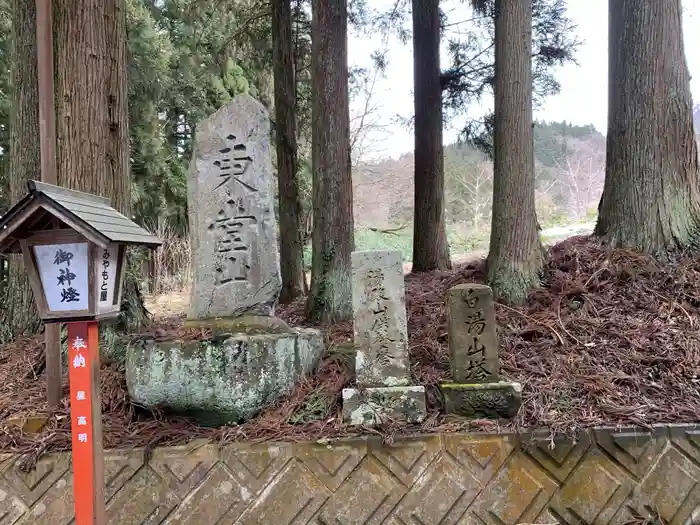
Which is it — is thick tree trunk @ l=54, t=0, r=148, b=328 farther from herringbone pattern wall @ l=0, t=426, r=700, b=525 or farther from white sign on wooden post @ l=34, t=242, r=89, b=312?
white sign on wooden post @ l=34, t=242, r=89, b=312

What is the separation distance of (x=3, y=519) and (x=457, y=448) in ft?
10.2

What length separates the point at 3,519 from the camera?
3.22 metres

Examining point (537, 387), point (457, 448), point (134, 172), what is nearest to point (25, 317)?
point (457, 448)

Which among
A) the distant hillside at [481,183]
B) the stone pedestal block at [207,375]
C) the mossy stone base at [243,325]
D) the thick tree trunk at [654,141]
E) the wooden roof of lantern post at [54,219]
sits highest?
the distant hillside at [481,183]

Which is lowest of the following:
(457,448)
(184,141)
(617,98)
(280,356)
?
(457,448)

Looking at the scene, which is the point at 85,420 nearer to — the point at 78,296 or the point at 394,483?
the point at 78,296

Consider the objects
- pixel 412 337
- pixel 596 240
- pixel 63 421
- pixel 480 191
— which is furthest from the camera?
pixel 480 191

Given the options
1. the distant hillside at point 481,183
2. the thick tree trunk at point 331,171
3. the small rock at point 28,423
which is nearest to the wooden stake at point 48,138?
the small rock at point 28,423

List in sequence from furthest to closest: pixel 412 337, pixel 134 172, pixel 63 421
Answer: pixel 134 172 → pixel 412 337 → pixel 63 421

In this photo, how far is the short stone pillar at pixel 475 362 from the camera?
11.7 feet

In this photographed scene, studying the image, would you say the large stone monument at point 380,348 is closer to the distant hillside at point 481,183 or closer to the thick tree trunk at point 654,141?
the thick tree trunk at point 654,141

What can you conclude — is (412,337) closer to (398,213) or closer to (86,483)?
(86,483)

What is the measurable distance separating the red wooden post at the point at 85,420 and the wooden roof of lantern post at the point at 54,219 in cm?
48

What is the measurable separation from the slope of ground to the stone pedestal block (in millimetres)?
132
